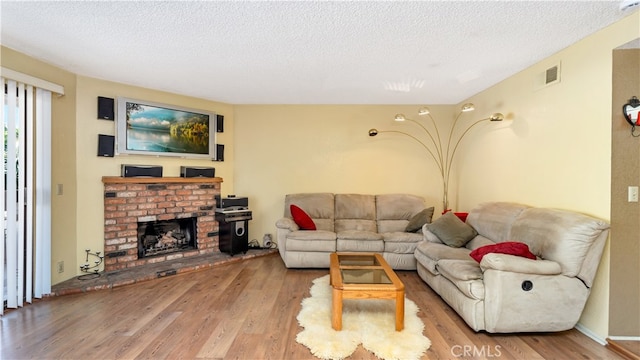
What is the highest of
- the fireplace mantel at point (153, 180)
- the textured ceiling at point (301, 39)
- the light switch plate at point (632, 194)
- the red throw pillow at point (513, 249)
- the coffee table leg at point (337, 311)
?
the textured ceiling at point (301, 39)

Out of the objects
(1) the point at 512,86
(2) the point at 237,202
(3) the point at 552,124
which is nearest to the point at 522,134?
(3) the point at 552,124

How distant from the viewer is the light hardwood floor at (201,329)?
2012 millimetres

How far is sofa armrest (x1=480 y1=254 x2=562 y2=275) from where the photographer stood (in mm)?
2188

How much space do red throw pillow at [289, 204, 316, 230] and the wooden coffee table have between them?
46.6 inches

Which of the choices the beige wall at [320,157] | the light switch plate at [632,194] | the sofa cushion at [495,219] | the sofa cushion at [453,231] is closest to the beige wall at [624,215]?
the light switch plate at [632,194]

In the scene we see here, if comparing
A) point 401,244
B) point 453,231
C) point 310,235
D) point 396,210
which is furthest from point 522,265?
point 310,235

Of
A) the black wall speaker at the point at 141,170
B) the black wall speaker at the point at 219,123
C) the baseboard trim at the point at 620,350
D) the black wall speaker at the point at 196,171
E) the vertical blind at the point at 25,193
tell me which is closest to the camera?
the baseboard trim at the point at 620,350

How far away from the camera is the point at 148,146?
387 centimetres

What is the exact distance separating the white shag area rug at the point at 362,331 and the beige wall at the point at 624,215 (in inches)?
58.5

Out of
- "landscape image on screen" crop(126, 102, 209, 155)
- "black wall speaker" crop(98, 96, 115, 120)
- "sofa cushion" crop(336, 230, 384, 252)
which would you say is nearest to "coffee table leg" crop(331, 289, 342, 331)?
"sofa cushion" crop(336, 230, 384, 252)

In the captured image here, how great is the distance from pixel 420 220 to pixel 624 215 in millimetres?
2063

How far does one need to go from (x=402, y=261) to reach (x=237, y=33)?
320cm

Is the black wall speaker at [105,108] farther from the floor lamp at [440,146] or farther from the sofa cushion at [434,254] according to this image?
the sofa cushion at [434,254]

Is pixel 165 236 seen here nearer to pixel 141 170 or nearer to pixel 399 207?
pixel 141 170
